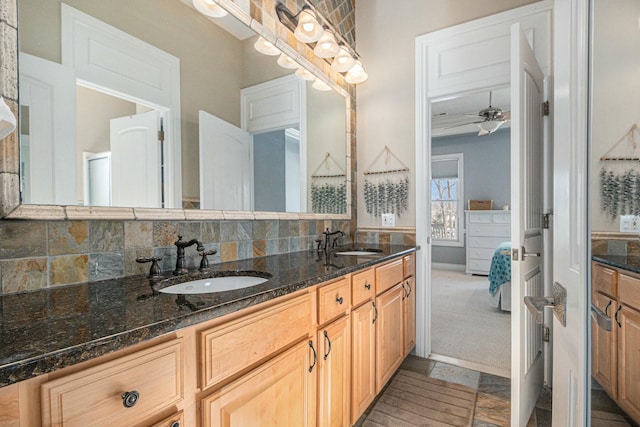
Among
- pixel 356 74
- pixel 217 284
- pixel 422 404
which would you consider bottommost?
pixel 422 404

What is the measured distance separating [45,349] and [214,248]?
103cm

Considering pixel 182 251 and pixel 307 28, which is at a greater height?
pixel 307 28

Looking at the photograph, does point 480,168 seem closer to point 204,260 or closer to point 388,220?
point 388,220

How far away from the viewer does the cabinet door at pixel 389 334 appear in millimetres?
1864

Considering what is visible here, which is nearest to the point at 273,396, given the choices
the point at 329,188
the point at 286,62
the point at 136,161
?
the point at 136,161

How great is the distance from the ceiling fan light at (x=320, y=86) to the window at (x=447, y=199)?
4423mm

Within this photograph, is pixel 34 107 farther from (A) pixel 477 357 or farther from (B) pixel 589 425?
(A) pixel 477 357

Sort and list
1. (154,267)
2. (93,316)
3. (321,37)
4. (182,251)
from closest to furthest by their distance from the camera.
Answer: (93,316), (154,267), (182,251), (321,37)

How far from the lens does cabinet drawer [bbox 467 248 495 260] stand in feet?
18.3

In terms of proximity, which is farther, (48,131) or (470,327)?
(470,327)

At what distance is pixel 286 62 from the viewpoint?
2.10 meters

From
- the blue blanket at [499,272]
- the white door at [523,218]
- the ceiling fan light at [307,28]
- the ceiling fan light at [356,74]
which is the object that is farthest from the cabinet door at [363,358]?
the blue blanket at [499,272]

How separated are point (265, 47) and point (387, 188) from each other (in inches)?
57.5

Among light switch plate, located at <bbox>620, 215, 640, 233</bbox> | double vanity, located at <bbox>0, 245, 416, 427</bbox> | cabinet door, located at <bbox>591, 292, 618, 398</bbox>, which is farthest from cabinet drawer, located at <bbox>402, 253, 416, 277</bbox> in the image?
light switch plate, located at <bbox>620, 215, 640, 233</bbox>
